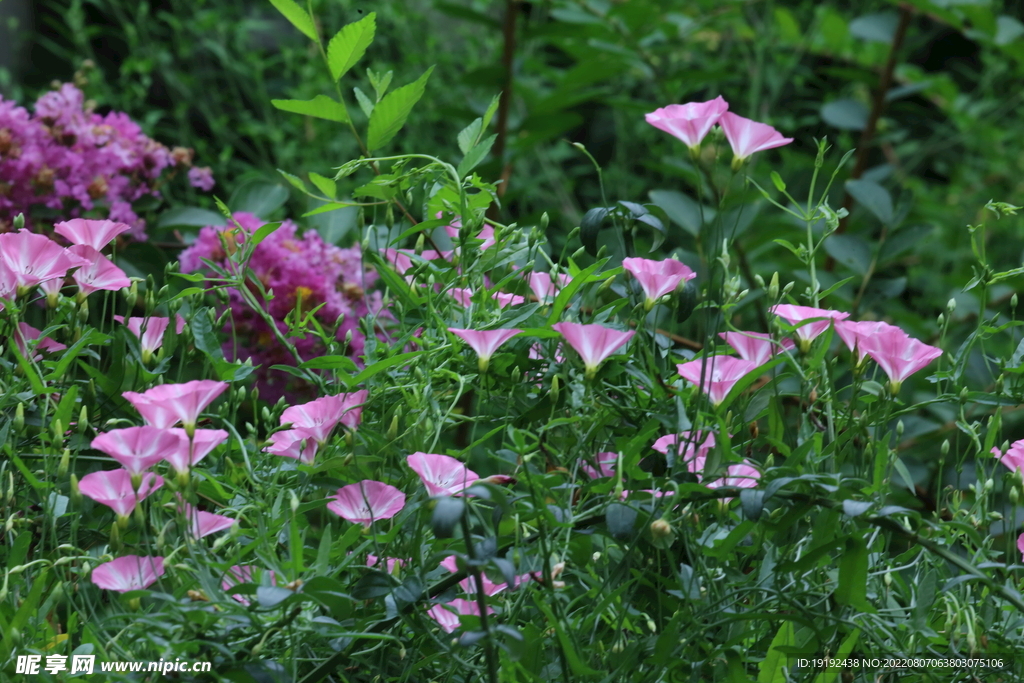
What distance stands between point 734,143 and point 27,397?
0.37 metres

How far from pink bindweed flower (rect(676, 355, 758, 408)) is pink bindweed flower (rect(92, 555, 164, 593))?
0.24m

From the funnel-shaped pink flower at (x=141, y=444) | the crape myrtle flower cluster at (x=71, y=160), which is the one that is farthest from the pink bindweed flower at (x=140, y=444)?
the crape myrtle flower cluster at (x=71, y=160)

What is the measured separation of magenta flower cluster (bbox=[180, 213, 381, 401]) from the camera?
30.9 inches

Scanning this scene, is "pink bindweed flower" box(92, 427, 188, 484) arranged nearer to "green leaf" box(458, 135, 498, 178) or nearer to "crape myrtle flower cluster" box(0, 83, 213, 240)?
"green leaf" box(458, 135, 498, 178)

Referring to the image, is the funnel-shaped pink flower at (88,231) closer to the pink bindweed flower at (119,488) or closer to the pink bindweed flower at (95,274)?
the pink bindweed flower at (95,274)

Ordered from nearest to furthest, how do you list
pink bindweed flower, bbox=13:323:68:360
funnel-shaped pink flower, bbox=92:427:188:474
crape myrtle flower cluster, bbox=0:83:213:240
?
1. funnel-shaped pink flower, bbox=92:427:188:474
2. pink bindweed flower, bbox=13:323:68:360
3. crape myrtle flower cluster, bbox=0:83:213:240

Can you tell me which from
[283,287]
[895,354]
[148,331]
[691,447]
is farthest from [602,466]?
[283,287]

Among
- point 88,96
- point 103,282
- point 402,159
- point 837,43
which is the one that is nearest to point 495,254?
point 402,159

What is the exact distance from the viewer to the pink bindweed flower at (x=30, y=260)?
46 centimetres

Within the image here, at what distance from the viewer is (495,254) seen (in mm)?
502

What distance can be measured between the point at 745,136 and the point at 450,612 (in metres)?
0.27

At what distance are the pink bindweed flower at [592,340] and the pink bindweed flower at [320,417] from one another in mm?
108

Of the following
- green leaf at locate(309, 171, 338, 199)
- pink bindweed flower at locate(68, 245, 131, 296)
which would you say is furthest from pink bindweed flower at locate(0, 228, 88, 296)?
green leaf at locate(309, 171, 338, 199)

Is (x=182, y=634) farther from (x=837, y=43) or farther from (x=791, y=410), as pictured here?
(x=837, y=43)
